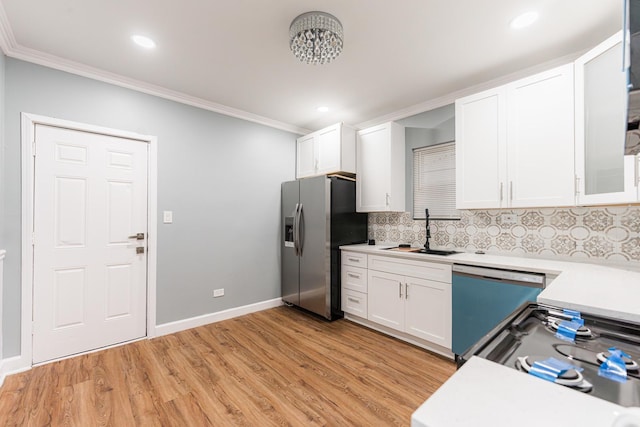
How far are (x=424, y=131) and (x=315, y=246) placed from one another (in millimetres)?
1817

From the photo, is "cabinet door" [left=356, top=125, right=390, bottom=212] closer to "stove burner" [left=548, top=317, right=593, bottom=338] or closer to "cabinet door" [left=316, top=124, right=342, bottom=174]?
"cabinet door" [left=316, top=124, right=342, bottom=174]

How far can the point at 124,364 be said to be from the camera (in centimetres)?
243

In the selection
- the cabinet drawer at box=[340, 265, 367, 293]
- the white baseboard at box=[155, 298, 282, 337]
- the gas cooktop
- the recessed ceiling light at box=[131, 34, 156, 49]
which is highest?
the recessed ceiling light at box=[131, 34, 156, 49]

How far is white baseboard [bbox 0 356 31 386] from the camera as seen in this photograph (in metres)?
2.21

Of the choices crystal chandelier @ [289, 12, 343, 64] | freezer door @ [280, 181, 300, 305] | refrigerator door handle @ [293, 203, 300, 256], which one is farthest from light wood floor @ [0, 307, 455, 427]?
crystal chandelier @ [289, 12, 343, 64]

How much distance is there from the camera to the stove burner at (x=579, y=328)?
0.87 metres

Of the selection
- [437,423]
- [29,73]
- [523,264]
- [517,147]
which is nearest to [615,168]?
[517,147]

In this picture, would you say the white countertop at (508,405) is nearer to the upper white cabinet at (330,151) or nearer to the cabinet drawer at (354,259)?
the cabinet drawer at (354,259)

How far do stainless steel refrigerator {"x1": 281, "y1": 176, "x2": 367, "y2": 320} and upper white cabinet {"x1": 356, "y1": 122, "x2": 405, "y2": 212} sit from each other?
0.19 meters

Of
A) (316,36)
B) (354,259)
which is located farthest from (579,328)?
(354,259)

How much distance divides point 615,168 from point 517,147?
0.64m

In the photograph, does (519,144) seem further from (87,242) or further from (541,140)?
(87,242)

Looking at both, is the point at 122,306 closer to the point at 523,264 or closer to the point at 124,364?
the point at 124,364

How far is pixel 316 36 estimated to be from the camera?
6.37 feet
